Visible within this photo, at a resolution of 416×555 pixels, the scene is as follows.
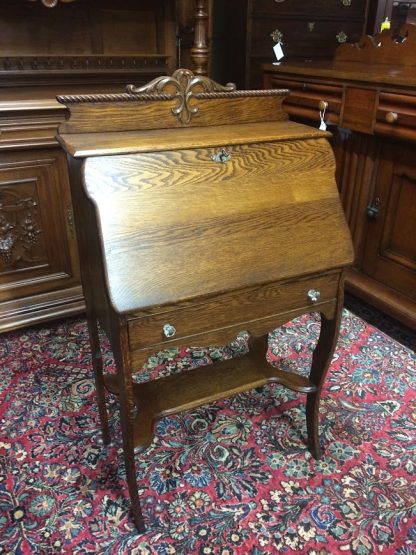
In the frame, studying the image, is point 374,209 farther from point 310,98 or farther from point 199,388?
point 199,388

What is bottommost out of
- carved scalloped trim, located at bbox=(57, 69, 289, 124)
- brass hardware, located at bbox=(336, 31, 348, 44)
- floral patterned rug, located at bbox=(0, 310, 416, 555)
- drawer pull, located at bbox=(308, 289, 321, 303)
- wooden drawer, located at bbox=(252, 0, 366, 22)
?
floral patterned rug, located at bbox=(0, 310, 416, 555)

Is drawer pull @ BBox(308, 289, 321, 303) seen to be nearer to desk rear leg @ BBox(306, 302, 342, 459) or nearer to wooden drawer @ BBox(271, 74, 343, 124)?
desk rear leg @ BBox(306, 302, 342, 459)

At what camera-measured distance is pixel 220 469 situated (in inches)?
64.9

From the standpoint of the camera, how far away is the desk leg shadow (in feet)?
4.56

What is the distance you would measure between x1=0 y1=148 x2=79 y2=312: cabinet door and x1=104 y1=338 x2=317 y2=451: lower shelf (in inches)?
39.0

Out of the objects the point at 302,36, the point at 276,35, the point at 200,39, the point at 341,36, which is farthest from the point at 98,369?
the point at 341,36

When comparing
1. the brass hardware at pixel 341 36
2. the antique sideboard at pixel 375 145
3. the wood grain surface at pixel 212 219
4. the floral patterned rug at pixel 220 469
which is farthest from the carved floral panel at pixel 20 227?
the brass hardware at pixel 341 36

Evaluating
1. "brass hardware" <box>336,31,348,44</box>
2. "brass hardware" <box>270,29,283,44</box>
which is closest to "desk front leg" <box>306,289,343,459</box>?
"brass hardware" <box>270,29,283,44</box>

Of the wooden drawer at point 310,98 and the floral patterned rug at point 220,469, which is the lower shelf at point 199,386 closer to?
the floral patterned rug at point 220,469

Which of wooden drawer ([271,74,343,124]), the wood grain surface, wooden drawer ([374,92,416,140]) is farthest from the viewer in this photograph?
wooden drawer ([271,74,343,124])

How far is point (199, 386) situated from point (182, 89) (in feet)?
3.00

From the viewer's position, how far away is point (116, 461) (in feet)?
5.51

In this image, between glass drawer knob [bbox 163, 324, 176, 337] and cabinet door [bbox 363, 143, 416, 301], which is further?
cabinet door [bbox 363, 143, 416, 301]

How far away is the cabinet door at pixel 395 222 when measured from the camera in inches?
88.1
